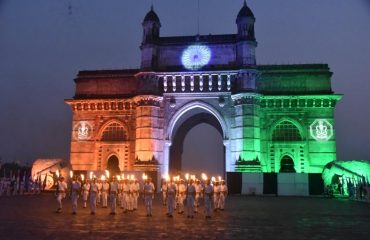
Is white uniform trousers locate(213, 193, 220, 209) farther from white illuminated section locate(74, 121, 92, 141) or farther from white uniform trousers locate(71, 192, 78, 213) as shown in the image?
white illuminated section locate(74, 121, 92, 141)

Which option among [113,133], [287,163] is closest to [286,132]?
[287,163]

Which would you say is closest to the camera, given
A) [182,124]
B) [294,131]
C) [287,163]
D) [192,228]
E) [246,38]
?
[192,228]

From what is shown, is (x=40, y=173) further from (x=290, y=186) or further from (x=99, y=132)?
(x=290, y=186)

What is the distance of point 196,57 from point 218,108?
16.6ft

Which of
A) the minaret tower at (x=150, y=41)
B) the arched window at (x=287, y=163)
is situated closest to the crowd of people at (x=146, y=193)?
the arched window at (x=287, y=163)

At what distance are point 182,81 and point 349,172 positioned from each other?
15.6 metres

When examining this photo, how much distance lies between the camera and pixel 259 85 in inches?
1423

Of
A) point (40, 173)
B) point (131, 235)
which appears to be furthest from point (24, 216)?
point (40, 173)

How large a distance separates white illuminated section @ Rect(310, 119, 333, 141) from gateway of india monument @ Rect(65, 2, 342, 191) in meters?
0.08

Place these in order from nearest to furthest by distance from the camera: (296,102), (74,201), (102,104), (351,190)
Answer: (74,201) → (351,190) → (296,102) → (102,104)

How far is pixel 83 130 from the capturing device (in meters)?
37.5

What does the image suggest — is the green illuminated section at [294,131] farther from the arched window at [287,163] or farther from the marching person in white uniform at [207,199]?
the marching person in white uniform at [207,199]

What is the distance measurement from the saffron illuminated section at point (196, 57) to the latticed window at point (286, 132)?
347 inches

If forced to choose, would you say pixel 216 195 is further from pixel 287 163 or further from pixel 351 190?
pixel 287 163
